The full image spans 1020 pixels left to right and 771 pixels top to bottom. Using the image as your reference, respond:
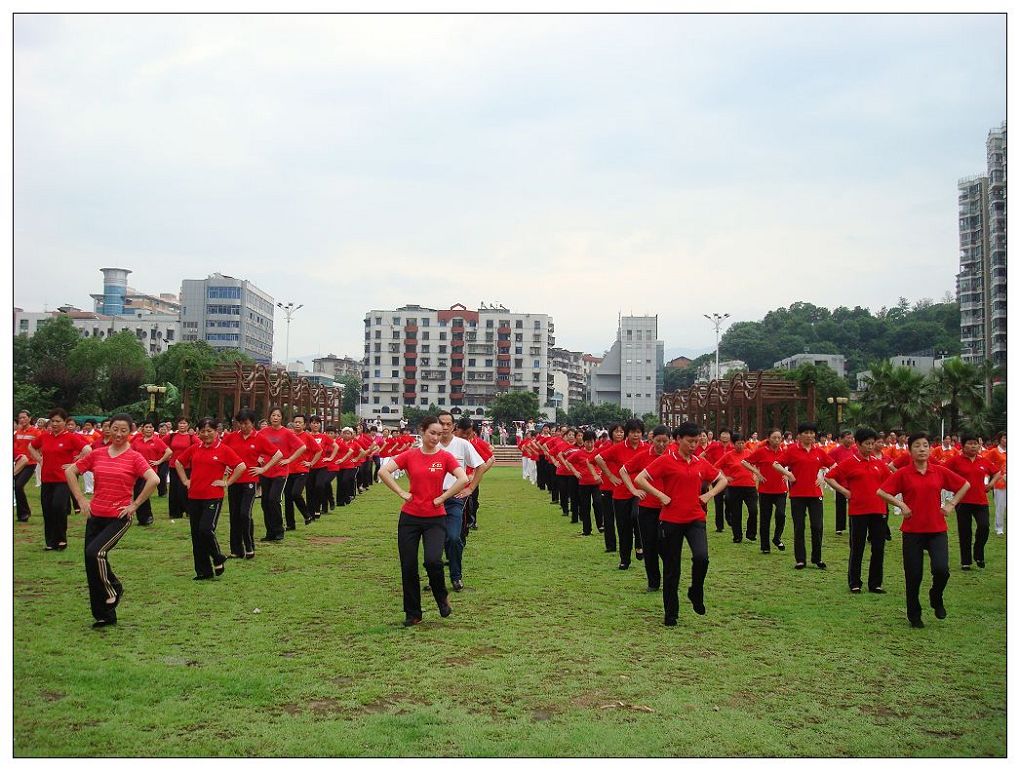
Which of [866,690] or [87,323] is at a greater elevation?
[87,323]

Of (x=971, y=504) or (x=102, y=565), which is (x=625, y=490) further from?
(x=102, y=565)

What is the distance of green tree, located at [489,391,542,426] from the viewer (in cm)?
9975

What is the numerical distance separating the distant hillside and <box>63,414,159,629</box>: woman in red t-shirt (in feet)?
341

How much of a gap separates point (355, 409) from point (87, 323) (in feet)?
139

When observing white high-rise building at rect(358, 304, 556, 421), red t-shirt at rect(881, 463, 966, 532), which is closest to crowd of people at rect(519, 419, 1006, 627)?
red t-shirt at rect(881, 463, 966, 532)

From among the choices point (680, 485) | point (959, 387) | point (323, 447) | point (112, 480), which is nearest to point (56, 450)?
point (323, 447)

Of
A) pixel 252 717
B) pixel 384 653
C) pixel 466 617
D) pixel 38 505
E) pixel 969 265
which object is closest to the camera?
pixel 252 717

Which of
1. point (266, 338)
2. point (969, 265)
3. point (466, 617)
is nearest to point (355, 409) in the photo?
point (266, 338)

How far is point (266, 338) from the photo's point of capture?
13700 centimetres

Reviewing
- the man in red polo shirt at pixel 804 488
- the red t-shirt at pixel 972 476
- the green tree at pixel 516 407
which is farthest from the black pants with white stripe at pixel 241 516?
the green tree at pixel 516 407

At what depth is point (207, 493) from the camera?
10555 millimetres

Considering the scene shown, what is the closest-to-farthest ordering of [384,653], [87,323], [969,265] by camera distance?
1. [384,653]
2. [969,265]
3. [87,323]

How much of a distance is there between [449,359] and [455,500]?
11952 cm

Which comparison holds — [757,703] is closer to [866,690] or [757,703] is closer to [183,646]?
[866,690]
